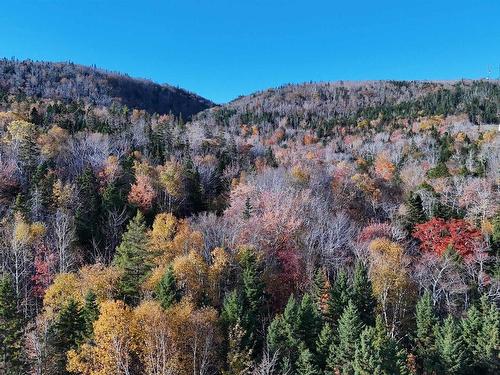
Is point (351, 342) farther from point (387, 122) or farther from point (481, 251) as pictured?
point (387, 122)

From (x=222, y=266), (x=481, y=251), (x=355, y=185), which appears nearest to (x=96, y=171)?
(x=222, y=266)

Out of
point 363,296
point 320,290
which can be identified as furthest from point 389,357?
point 320,290

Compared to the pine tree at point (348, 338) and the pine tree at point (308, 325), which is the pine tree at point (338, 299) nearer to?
the pine tree at point (308, 325)

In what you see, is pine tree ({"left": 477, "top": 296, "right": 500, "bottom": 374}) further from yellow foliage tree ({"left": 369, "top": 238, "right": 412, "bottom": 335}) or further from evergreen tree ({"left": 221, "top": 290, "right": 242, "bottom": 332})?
evergreen tree ({"left": 221, "top": 290, "right": 242, "bottom": 332})

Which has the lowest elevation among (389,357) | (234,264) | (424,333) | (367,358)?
(424,333)

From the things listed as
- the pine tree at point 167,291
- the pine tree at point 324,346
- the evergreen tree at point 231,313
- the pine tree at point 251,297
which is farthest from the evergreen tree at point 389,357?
the pine tree at point 167,291

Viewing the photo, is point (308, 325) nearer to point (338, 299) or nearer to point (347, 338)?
point (347, 338)
